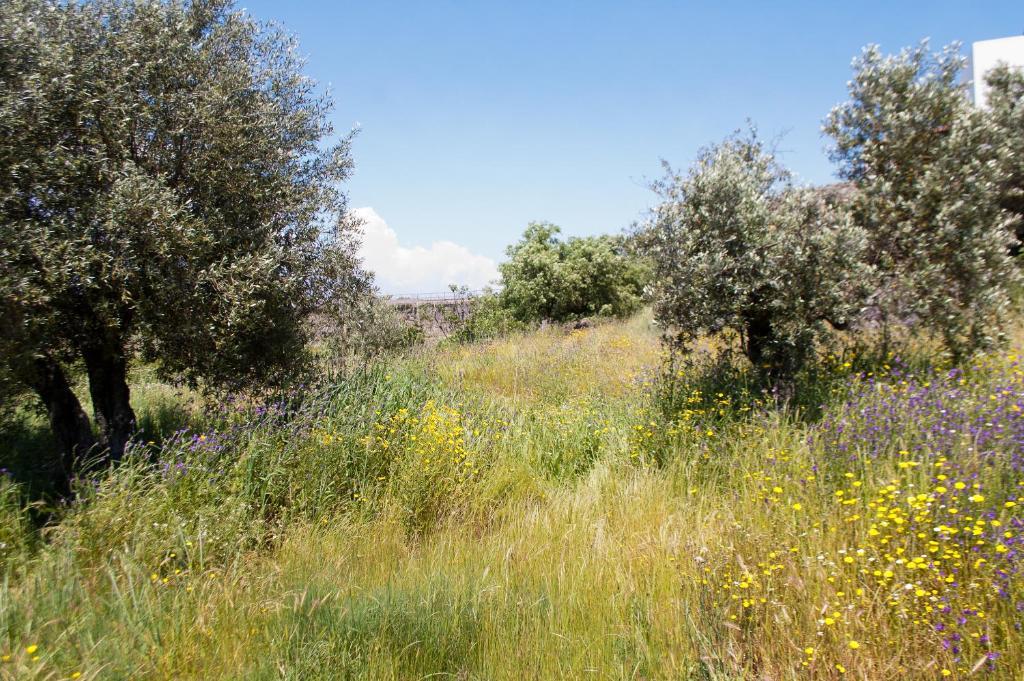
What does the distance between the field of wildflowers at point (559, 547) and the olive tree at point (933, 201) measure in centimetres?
68

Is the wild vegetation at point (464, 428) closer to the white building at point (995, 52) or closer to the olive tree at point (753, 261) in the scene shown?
the olive tree at point (753, 261)

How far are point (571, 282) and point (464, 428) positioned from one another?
16236 mm

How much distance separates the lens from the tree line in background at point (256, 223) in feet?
18.5

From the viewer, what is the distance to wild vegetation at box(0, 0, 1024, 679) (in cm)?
311

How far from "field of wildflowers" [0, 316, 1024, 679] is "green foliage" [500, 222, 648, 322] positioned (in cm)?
1592

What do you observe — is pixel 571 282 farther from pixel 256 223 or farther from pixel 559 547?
pixel 559 547

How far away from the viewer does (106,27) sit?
628cm

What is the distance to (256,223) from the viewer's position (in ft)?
23.8

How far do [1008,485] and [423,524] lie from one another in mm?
4117

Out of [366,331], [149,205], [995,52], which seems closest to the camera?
[149,205]

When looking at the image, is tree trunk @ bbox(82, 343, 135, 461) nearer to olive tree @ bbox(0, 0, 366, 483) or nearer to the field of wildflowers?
olive tree @ bbox(0, 0, 366, 483)

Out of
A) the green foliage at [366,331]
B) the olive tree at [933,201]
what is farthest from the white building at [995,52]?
the green foliage at [366,331]

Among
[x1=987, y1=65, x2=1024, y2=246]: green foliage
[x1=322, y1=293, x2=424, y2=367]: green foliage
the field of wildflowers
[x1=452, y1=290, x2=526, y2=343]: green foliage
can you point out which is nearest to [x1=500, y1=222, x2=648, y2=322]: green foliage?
[x1=452, y1=290, x2=526, y2=343]: green foliage

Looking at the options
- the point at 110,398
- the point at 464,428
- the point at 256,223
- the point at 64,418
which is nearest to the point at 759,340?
the point at 464,428
